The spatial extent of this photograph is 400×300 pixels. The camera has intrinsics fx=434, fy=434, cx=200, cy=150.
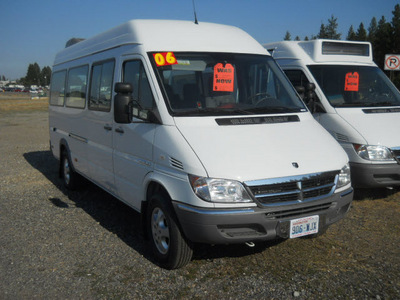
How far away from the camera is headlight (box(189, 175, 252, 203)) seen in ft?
12.7

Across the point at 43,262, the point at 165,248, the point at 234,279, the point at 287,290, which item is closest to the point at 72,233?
the point at 43,262

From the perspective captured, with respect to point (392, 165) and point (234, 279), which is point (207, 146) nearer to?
point (234, 279)

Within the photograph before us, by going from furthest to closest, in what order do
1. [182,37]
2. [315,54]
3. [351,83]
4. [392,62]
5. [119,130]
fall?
[392,62] → [315,54] → [351,83] → [119,130] → [182,37]

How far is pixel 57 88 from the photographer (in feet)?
28.9

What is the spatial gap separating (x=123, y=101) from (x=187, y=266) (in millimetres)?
1889

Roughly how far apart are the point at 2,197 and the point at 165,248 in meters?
4.39

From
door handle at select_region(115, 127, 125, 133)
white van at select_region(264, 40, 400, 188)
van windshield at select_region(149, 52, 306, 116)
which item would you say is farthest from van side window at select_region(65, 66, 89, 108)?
white van at select_region(264, 40, 400, 188)

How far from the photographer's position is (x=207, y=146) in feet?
13.5

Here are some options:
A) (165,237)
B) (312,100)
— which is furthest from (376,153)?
(165,237)

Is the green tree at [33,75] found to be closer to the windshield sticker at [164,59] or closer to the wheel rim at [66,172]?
the wheel rim at [66,172]

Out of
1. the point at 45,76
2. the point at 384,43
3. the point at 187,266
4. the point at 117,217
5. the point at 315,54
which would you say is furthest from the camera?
the point at 45,76

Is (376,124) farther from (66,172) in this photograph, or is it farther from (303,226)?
(66,172)

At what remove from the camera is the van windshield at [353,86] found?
7.18 m

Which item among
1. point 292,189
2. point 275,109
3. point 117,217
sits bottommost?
point 117,217
